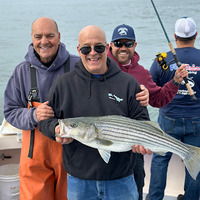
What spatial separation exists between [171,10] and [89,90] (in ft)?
77.9

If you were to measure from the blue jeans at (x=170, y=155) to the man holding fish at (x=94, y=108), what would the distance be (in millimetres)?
1373

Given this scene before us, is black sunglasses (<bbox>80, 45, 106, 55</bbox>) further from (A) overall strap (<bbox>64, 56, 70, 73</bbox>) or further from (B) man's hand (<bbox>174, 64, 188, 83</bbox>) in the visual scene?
(B) man's hand (<bbox>174, 64, 188, 83</bbox>)

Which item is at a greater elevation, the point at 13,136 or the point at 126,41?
the point at 126,41

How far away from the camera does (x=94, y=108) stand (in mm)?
2176

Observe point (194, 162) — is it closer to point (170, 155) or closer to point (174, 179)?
point (170, 155)

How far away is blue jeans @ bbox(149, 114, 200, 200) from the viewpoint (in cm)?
343

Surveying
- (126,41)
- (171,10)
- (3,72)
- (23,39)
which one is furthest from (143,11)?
(126,41)

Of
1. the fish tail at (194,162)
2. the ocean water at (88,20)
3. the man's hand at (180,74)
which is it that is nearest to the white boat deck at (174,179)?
the man's hand at (180,74)

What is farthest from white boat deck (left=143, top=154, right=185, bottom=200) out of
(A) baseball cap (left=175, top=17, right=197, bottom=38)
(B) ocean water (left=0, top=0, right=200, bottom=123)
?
(B) ocean water (left=0, top=0, right=200, bottom=123)

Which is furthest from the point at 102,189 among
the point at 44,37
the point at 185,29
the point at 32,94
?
the point at 185,29

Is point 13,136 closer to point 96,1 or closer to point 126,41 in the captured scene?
point 126,41

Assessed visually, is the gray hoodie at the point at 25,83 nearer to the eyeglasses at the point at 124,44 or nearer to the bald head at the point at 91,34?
the bald head at the point at 91,34

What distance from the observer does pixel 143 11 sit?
81.5ft

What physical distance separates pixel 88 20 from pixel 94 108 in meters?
22.3
